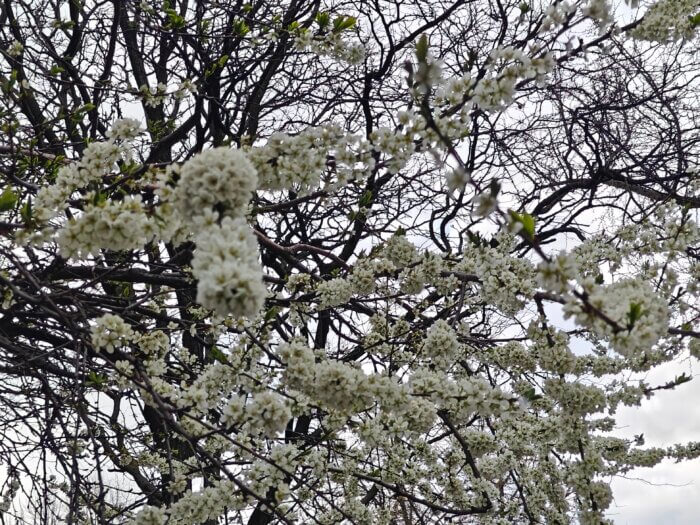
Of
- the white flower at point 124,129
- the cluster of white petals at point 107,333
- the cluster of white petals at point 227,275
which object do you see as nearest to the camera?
the cluster of white petals at point 227,275

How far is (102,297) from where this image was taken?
3584 millimetres

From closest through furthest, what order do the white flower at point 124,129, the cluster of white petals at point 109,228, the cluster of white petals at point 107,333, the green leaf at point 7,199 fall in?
the cluster of white petals at point 109,228 < the green leaf at point 7,199 < the cluster of white petals at point 107,333 < the white flower at point 124,129

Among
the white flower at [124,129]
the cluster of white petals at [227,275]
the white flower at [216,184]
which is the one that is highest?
the white flower at [124,129]

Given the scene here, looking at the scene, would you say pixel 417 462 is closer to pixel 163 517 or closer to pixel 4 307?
pixel 163 517

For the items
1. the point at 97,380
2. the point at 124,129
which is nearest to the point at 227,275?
the point at 124,129

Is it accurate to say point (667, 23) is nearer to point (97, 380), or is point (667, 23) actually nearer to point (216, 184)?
point (216, 184)

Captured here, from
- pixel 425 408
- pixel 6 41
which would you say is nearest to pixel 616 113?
pixel 425 408

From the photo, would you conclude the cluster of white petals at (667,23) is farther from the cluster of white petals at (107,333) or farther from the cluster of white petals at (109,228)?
the cluster of white petals at (107,333)

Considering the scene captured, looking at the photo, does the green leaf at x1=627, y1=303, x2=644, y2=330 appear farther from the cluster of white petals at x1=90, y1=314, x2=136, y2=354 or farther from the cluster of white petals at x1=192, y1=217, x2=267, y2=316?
the cluster of white petals at x1=90, y1=314, x2=136, y2=354

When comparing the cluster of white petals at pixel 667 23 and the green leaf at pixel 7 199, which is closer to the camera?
the green leaf at pixel 7 199

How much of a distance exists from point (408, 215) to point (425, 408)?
185 inches

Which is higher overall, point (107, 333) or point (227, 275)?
point (107, 333)

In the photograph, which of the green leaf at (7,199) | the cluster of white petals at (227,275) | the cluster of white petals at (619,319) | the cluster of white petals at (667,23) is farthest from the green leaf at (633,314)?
the green leaf at (7,199)

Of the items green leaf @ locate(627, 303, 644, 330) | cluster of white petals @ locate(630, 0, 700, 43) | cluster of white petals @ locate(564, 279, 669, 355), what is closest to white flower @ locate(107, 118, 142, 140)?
cluster of white petals @ locate(564, 279, 669, 355)
